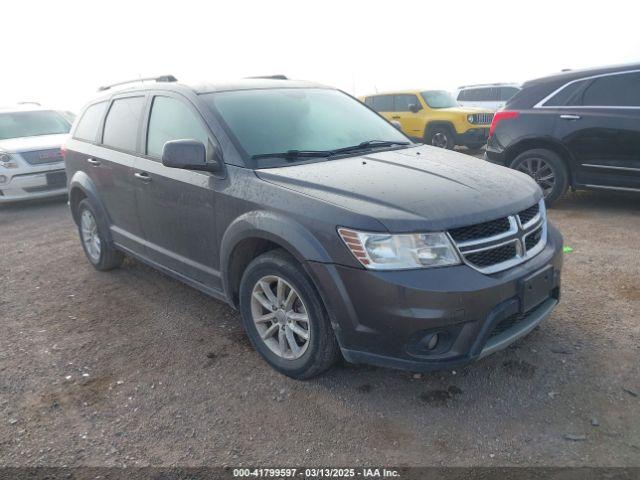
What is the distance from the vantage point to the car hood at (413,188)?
2564mm

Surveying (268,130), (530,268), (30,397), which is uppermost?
(268,130)

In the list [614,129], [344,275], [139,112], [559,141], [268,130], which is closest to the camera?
[344,275]

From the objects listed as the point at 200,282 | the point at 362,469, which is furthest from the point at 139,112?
the point at 362,469

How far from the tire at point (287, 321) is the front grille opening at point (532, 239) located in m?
1.18

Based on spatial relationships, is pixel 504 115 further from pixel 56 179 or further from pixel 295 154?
pixel 56 179

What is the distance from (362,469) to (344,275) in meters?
0.91

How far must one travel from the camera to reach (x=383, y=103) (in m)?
14.2

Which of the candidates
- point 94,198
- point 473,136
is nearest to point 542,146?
point 94,198

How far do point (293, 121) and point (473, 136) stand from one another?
32.5ft

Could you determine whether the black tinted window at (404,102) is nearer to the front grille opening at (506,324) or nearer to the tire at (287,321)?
the tire at (287,321)

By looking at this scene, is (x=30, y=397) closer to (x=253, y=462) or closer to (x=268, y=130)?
(x=253, y=462)

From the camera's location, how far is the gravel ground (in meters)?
2.52

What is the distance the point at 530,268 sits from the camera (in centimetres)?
275

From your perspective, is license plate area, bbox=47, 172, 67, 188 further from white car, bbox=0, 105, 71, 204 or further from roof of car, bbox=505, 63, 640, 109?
roof of car, bbox=505, 63, 640, 109
